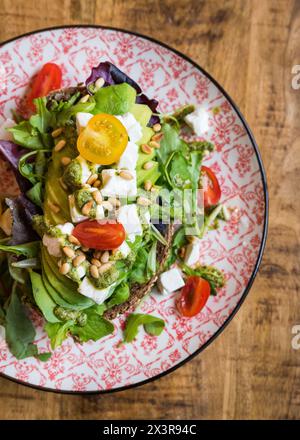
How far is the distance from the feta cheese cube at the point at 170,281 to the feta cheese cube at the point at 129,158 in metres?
0.69

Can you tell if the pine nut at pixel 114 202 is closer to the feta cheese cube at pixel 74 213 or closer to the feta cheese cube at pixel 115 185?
the feta cheese cube at pixel 115 185

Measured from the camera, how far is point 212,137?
2.85 m

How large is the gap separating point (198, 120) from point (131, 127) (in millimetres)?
565

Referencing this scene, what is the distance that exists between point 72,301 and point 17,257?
366 millimetres

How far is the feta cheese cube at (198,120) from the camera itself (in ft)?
9.12

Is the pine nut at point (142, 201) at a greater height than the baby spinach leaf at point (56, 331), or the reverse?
the pine nut at point (142, 201)

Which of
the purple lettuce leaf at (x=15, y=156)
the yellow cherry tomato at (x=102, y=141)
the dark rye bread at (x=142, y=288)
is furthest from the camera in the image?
the dark rye bread at (x=142, y=288)

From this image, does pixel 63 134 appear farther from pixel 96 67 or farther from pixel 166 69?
pixel 166 69

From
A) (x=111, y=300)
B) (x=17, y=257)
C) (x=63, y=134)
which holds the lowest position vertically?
(x=111, y=300)

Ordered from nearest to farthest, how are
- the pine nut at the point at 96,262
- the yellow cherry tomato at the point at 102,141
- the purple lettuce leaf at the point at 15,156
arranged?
1. the yellow cherry tomato at the point at 102,141
2. the pine nut at the point at 96,262
3. the purple lettuce leaf at the point at 15,156

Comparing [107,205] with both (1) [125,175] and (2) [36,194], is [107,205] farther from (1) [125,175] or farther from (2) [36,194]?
(2) [36,194]

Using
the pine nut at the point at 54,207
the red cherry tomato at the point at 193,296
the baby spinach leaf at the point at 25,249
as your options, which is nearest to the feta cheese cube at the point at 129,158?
the pine nut at the point at 54,207

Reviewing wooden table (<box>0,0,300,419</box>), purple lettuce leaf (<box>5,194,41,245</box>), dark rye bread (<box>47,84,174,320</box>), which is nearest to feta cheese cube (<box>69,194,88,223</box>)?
purple lettuce leaf (<box>5,194,41,245</box>)
